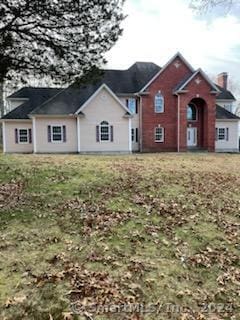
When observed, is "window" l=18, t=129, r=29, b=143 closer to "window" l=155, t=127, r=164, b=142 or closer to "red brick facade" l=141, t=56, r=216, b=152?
"red brick facade" l=141, t=56, r=216, b=152

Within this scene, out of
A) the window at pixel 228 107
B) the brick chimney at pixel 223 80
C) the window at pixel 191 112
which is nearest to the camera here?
the window at pixel 191 112

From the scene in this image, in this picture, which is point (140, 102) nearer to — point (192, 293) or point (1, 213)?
point (1, 213)

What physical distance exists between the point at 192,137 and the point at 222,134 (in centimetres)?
288

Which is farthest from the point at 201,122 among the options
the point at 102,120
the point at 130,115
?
the point at 102,120

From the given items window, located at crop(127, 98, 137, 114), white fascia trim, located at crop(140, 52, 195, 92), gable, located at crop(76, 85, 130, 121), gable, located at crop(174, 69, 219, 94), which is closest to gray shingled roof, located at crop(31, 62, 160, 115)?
window, located at crop(127, 98, 137, 114)

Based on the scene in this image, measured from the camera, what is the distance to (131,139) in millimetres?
27578

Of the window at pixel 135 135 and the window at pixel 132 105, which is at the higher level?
the window at pixel 132 105

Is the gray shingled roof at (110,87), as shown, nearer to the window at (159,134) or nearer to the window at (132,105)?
the window at (132,105)

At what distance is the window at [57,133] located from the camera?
82.8 ft

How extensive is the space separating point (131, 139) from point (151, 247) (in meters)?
22.2

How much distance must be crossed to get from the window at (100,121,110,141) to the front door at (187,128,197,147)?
25.6 feet

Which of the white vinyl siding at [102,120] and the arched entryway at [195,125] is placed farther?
the arched entryway at [195,125]

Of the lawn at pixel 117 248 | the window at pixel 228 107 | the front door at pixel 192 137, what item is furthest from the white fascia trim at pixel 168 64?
the lawn at pixel 117 248

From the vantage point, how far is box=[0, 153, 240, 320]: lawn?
13.6 feet
